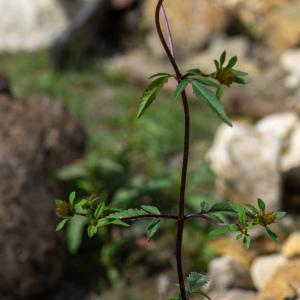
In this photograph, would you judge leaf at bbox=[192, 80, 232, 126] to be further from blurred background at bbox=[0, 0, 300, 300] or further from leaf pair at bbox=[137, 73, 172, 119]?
blurred background at bbox=[0, 0, 300, 300]

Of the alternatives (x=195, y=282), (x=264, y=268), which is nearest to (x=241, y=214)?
(x=195, y=282)

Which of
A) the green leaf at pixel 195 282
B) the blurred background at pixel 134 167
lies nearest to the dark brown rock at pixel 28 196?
the blurred background at pixel 134 167

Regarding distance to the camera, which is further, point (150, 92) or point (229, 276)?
point (229, 276)

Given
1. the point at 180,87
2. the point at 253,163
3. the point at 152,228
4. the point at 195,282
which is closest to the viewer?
the point at 180,87

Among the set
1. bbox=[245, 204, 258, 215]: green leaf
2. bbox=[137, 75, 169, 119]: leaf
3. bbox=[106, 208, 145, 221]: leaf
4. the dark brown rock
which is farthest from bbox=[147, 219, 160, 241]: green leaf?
the dark brown rock

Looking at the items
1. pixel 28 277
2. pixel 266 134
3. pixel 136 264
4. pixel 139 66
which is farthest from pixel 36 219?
pixel 139 66

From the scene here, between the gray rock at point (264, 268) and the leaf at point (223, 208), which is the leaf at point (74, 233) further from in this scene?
the leaf at point (223, 208)

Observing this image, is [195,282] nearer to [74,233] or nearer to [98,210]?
[98,210]
